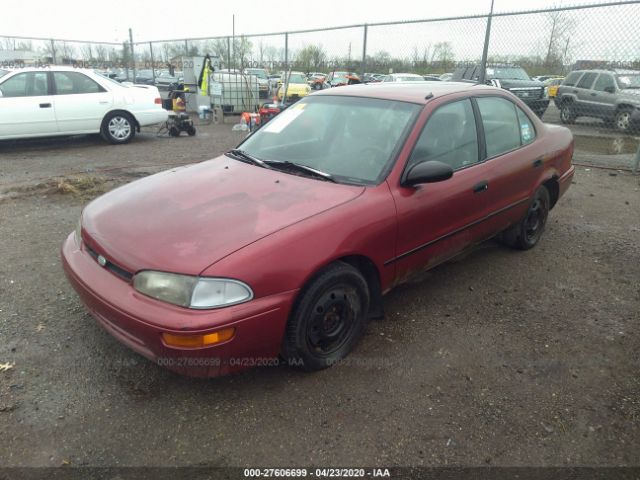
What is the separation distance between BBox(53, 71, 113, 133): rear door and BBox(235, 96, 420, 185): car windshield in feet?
22.9

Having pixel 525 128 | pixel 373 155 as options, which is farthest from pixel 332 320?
pixel 525 128

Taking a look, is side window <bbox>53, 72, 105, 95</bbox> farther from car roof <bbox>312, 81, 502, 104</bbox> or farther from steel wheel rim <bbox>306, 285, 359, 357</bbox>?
steel wheel rim <bbox>306, 285, 359, 357</bbox>

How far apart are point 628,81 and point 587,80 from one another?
1615 mm

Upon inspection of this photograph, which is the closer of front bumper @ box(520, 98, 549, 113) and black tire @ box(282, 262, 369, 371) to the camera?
black tire @ box(282, 262, 369, 371)

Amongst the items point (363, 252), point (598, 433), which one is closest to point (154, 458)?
point (363, 252)

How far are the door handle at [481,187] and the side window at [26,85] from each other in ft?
28.2

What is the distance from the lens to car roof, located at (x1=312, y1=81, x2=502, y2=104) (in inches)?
133

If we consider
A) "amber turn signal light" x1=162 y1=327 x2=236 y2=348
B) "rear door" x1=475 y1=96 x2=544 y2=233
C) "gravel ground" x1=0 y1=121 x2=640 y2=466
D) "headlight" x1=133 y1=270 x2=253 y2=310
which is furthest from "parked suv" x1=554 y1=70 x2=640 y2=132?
"amber turn signal light" x1=162 y1=327 x2=236 y2=348

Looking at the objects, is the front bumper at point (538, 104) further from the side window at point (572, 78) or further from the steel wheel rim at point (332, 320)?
the steel wheel rim at point (332, 320)

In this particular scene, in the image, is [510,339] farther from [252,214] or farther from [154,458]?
[154,458]

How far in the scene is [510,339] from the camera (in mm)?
3133

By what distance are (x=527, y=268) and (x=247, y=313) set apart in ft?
9.84

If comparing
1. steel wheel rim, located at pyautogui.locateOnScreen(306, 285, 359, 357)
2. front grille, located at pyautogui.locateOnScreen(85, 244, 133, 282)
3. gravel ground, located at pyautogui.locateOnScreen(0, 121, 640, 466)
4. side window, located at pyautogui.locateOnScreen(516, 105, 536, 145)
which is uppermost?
side window, located at pyautogui.locateOnScreen(516, 105, 536, 145)

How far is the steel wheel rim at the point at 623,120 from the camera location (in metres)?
11.7
